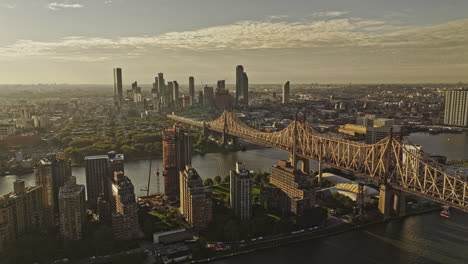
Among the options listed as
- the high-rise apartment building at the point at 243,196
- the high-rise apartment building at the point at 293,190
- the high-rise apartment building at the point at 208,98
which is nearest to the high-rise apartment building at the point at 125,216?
the high-rise apartment building at the point at 243,196

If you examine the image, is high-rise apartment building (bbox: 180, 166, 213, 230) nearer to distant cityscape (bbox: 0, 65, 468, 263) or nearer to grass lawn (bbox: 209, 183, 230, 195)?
distant cityscape (bbox: 0, 65, 468, 263)

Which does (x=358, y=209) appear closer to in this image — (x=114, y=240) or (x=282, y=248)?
(x=282, y=248)

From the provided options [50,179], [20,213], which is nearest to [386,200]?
[50,179]

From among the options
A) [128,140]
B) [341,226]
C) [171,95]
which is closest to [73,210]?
[341,226]

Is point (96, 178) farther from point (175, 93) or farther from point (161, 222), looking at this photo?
point (175, 93)

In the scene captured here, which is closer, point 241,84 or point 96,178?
point 96,178

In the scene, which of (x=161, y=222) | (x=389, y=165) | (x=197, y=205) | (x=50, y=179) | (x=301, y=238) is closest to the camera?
(x=301, y=238)
